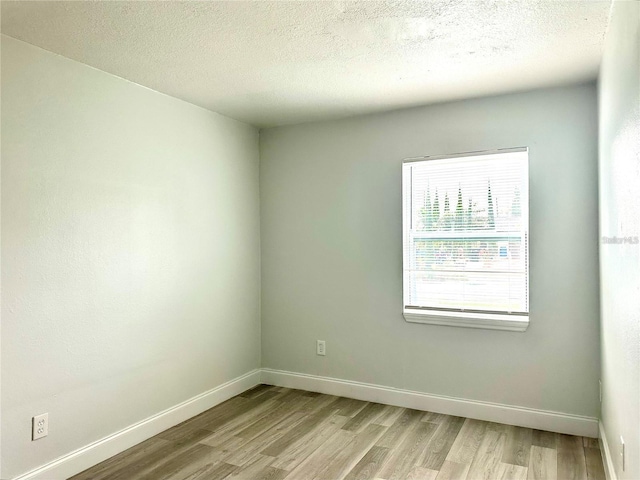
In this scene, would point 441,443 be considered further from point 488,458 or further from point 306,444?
point 306,444

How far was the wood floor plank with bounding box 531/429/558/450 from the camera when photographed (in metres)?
3.05

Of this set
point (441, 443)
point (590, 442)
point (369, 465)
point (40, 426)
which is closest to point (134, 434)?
point (40, 426)

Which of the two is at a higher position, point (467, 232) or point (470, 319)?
point (467, 232)

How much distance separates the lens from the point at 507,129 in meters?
3.43

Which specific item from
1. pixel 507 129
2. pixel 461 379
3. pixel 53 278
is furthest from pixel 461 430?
pixel 53 278

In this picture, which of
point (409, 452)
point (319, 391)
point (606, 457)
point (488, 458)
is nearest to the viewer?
point (606, 457)

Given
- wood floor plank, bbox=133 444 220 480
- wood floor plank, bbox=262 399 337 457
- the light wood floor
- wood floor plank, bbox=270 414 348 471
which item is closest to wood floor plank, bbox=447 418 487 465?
the light wood floor

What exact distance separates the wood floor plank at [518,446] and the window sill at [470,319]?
2.28ft

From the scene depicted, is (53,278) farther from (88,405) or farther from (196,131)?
(196,131)

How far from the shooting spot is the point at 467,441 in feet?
10.2

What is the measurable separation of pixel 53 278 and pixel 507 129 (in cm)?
315

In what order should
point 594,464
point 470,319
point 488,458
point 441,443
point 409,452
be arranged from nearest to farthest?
point 594,464 → point 488,458 → point 409,452 → point 441,443 → point 470,319

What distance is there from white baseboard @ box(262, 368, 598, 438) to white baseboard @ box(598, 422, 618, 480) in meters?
0.20

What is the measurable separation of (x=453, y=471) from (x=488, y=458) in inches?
11.9
